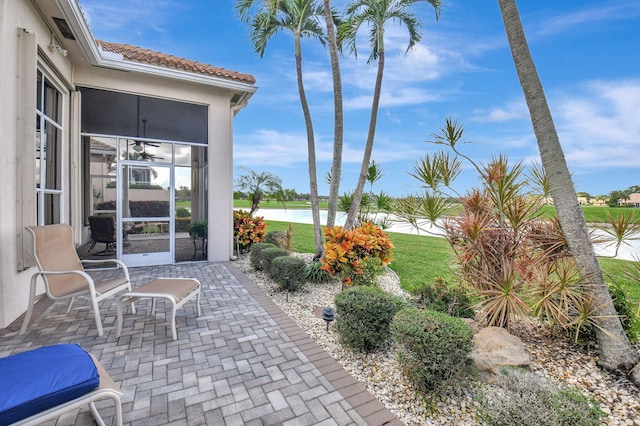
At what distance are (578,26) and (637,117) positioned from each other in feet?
14.5

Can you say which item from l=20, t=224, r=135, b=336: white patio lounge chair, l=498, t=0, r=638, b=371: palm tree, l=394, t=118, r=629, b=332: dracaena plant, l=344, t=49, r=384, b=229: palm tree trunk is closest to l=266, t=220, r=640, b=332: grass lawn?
l=394, t=118, r=629, b=332: dracaena plant

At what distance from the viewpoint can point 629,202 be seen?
12.3ft

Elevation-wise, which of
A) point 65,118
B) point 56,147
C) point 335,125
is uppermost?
point 335,125

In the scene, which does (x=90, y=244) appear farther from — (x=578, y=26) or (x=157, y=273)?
(x=578, y=26)

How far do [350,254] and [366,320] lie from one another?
214 centimetres

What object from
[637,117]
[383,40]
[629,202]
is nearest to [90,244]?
[383,40]

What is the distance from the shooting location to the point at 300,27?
25.3ft

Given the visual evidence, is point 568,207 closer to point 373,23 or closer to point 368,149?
point 368,149

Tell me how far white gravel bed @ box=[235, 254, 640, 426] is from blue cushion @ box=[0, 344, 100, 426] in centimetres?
222

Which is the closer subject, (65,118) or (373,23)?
(65,118)

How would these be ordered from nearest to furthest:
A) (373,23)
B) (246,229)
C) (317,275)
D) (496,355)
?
(496,355), (317,275), (373,23), (246,229)

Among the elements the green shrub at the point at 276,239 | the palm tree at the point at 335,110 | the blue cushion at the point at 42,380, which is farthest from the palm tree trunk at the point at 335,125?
the blue cushion at the point at 42,380

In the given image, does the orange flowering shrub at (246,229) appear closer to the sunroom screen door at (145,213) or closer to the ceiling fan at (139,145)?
the sunroom screen door at (145,213)

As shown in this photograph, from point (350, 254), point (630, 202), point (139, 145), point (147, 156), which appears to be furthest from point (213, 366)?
point (139, 145)
